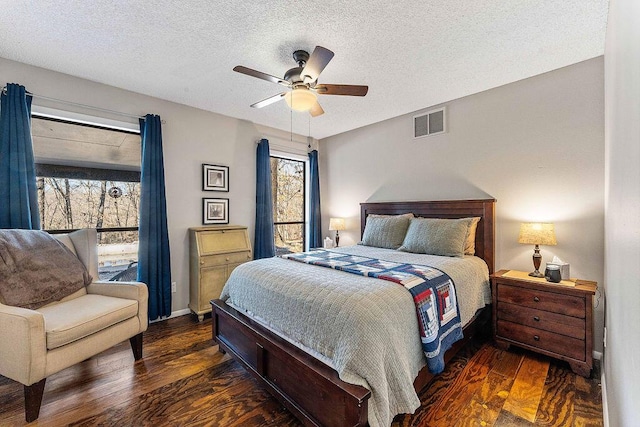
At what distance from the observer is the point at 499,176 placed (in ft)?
9.82

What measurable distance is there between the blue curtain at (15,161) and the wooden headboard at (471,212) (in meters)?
3.86

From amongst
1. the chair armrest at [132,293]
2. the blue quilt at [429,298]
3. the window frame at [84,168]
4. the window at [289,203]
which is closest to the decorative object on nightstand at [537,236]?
the blue quilt at [429,298]

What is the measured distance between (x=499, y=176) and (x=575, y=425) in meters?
2.17

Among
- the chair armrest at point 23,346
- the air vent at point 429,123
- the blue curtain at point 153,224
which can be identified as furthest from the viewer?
the air vent at point 429,123

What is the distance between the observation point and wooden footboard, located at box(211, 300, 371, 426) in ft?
4.53

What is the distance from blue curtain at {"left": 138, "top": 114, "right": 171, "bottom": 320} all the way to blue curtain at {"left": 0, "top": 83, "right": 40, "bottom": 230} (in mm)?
881

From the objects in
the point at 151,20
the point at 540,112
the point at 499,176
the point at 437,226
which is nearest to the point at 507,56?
the point at 540,112

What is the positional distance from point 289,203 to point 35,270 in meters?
3.28

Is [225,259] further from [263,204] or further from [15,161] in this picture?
[15,161]

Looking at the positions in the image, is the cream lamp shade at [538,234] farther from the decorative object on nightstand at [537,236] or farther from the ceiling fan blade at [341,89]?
the ceiling fan blade at [341,89]

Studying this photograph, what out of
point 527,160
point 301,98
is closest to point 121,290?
point 301,98

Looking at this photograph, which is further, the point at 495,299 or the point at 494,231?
the point at 494,231

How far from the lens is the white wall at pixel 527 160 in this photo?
2.45 m

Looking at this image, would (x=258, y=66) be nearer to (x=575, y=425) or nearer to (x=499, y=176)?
(x=499, y=176)
